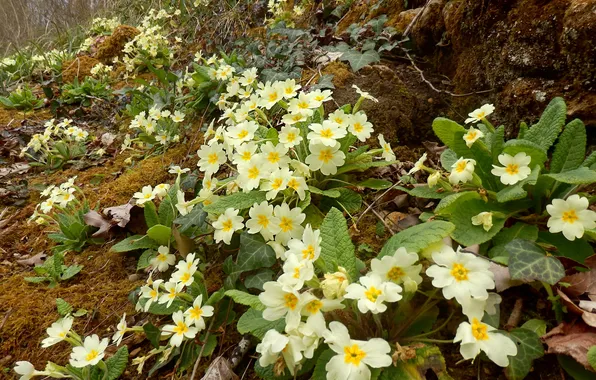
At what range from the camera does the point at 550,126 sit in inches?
64.6

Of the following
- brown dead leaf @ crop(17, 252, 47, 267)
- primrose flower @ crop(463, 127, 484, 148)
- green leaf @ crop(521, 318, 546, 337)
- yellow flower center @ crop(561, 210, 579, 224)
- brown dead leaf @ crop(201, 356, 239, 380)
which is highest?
primrose flower @ crop(463, 127, 484, 148)

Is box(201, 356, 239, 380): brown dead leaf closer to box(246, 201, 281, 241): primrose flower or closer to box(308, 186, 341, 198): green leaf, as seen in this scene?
box(246, 201, 281, 241): primrose flower

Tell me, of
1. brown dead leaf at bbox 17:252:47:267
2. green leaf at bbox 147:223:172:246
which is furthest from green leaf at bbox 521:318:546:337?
brown dead leaf at bbox 17:252:47:267

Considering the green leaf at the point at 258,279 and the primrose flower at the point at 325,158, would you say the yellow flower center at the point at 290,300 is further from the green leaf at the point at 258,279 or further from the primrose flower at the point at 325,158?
the primrose flower at the point at 325,158

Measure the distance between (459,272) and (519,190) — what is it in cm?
50

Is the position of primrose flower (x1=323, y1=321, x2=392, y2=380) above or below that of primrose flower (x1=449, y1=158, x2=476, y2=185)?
below

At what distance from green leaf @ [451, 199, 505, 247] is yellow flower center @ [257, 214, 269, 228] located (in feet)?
2.27

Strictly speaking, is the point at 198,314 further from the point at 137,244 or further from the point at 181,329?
the point at 137,244

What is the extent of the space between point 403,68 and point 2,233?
125 inches

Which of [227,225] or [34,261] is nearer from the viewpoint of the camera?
[227,225]

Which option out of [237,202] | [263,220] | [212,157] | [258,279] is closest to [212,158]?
[212,157]

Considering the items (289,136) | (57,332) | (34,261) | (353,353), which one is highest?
(289,136)

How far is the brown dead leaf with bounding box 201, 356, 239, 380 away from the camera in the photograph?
1526mm

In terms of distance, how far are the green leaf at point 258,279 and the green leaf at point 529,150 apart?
1033 mm
